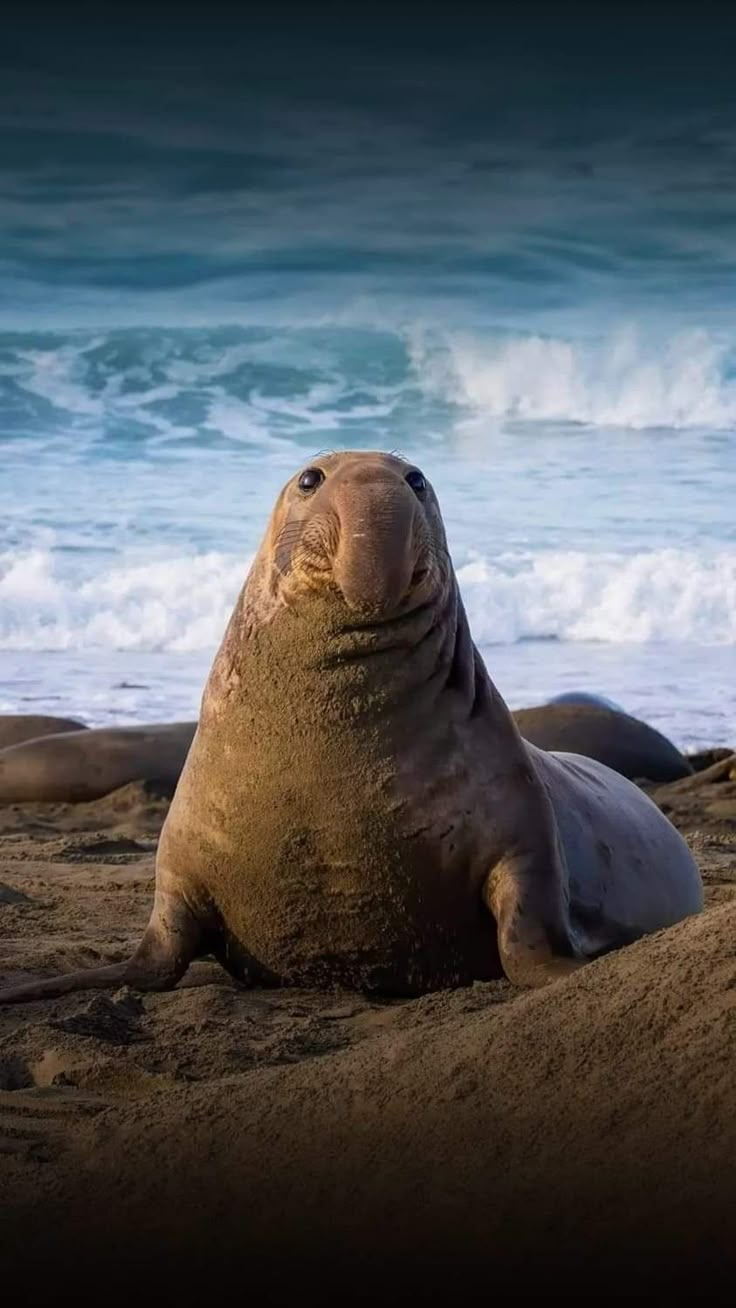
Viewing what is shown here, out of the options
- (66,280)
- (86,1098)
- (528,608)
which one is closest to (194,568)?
(528,608)

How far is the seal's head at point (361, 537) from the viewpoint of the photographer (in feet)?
12.5

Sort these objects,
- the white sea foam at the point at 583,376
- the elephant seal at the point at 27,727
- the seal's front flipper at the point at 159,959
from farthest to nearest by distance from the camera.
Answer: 1. the white sea foam at the point at 583,376
2. the elephant seal at the point at 27,727
3. the seal's front flipper at the point at 159,959

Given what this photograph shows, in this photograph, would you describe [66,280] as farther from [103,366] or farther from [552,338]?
[552,338]

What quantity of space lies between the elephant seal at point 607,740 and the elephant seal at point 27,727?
9.49ft

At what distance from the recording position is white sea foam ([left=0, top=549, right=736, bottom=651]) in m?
20.4

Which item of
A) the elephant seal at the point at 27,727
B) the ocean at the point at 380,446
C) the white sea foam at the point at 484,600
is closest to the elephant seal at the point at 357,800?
the elephant seal at the point at 27,727

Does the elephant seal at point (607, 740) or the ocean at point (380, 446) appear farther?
the ocean at point (380, 446)

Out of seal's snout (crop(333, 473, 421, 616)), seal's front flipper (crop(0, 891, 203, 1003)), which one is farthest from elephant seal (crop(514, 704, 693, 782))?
seal's snout (crop(333, 473, 421, 616))

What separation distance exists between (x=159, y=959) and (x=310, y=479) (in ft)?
3.98

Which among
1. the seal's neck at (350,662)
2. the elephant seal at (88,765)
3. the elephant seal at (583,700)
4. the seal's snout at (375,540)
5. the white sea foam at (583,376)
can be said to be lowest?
the elephant seal at (88,765)

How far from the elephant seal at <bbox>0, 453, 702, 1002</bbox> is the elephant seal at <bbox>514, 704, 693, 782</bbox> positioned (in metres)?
5.66

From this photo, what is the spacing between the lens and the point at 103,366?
2572 cm

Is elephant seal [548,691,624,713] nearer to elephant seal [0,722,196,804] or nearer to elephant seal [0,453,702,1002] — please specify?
elephant seal [0,722,196,804]

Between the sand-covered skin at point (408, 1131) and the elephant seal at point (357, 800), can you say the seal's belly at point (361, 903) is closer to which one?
the elephant seal at point (357, 800)
